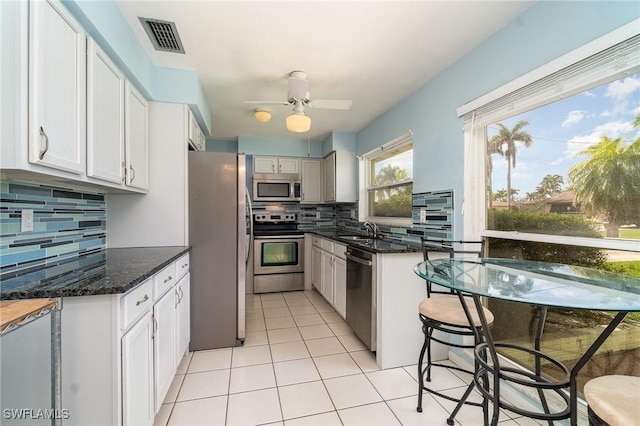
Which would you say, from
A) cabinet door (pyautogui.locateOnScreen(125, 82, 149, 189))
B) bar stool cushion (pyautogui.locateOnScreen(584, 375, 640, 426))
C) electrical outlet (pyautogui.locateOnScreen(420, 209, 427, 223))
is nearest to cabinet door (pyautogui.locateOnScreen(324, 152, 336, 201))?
electrical outlet (pyautogui.locateOnScreen(420, 209, 427, 223))

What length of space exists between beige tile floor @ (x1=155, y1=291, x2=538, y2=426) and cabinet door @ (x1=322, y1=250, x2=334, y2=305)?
0.58 meters

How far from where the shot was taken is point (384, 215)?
3641 millimetres

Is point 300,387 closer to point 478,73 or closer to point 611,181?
point 611,181

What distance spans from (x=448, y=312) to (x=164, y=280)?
172 centimetres

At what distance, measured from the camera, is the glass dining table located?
3.24 feet

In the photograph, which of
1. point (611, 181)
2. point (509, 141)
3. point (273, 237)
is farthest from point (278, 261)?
point (611, 181)

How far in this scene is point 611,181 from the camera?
1.37 meters

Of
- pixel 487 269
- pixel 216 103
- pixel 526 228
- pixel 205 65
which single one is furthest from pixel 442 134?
pixel 216 103

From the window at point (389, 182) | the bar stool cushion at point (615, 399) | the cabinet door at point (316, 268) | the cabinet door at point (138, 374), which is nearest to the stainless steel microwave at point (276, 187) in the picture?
the cabinet door at point (316, 268)

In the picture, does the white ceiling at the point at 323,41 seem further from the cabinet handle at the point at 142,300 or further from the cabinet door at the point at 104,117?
the cabinet handle at the point at 142,300

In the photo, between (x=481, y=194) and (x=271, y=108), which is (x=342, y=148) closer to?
(x=271, y=108)

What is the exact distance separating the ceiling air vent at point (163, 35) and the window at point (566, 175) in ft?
7.11

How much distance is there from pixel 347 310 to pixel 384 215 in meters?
1.38

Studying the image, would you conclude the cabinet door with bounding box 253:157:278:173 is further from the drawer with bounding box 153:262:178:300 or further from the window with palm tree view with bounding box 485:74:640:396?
the window with palm tree view with bounding box 485:74:640:396
